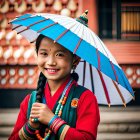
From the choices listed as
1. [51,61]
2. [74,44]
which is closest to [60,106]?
[51,61]

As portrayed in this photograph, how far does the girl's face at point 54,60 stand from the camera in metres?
2.71

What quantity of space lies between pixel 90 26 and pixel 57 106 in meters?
4.21

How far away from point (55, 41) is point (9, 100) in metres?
4.72

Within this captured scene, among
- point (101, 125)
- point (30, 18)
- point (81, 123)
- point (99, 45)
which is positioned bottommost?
point (101, 125)

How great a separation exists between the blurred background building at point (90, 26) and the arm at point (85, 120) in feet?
12.6

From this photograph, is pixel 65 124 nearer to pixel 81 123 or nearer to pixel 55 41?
pixel 81 123

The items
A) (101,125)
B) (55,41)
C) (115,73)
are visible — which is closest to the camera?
(55,41)

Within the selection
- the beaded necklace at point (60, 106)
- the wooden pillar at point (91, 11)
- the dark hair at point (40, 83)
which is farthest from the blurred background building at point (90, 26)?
the beaded necklace at point (60, 106)

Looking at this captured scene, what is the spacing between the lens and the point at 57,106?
8.89 feet

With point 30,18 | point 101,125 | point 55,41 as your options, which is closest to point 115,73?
point 55,41

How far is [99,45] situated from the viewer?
2.81 meters

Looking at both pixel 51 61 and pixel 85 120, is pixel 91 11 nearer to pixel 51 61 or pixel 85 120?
pixel 51 61

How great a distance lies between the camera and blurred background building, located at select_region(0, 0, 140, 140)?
22.3 ft

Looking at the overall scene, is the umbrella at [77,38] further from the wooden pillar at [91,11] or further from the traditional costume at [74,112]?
the wooden pillar at [91,11]
